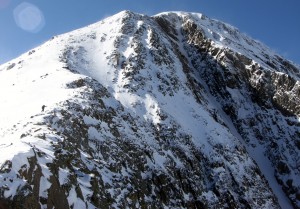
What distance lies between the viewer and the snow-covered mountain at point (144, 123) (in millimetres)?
20734

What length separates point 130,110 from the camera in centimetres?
4034

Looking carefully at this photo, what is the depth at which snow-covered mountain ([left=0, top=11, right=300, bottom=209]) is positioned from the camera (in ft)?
68.0

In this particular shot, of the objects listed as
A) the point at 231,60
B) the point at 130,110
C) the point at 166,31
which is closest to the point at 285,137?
the point at 231,60

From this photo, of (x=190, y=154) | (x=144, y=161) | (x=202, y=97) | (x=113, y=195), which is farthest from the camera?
(x=202, y=97)

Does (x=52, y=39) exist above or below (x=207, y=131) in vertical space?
above

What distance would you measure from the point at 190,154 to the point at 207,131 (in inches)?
270

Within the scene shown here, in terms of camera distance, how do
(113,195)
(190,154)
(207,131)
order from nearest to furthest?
(113,195) → (190,154) → (207,131)

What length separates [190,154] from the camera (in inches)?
1489

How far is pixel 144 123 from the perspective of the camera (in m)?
38.6

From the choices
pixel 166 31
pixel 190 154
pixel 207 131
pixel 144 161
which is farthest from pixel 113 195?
pixel 166 31

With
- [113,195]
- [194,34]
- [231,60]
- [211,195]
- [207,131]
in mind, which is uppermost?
[194,34]

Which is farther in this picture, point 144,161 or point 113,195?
point 144,161

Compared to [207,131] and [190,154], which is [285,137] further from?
[190,154]

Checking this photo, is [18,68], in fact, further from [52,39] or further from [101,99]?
[101,99]
